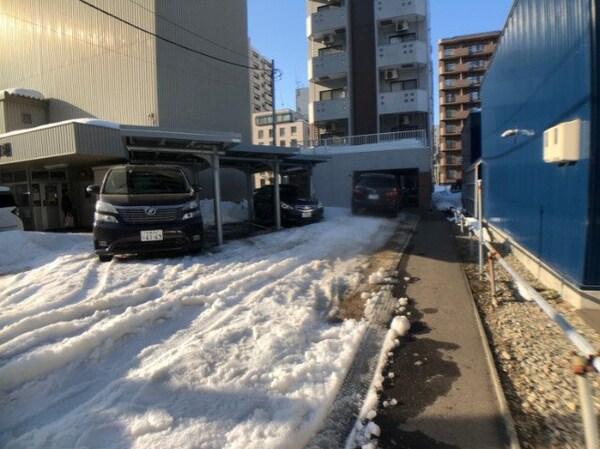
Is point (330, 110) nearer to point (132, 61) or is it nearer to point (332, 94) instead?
point (332, 94)

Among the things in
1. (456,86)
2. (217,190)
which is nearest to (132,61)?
(217,190)

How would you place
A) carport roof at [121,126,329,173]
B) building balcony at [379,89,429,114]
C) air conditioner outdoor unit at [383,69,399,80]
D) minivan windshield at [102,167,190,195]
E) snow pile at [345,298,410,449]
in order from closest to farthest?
1. snow pile at [345,298,410,449]
2. minivan windshield at [102,167,190,195]
3. carport roof at [121,126,329,173]
4. building balcony at [379,89,429,114]
5. air conditioner outdoor unit at [383,69,399,80]

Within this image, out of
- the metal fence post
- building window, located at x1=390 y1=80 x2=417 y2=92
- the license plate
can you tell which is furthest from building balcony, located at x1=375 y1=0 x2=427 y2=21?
the metal fence post

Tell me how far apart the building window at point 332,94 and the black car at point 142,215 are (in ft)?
84.0

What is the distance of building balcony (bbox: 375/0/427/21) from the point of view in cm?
2870

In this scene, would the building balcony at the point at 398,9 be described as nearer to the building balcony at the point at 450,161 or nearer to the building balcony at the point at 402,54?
the building balcony at the point at 402,54

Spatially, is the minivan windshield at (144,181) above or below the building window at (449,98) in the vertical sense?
below

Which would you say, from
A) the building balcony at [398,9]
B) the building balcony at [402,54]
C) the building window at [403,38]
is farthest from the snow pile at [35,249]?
the building window at [403,38]

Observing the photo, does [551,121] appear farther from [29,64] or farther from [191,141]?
[29,64]

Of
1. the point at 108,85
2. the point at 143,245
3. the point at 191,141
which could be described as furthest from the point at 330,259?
the point at 108,85

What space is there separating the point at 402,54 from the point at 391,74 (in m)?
1.70

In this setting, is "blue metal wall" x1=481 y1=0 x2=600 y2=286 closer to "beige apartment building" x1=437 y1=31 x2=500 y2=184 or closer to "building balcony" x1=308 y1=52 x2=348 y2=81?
"building balcony" x1=308 y1=52 x2=348 y2=81

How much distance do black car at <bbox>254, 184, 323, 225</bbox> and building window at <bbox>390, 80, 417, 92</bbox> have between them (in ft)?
61.3

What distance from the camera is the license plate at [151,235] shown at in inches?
286
